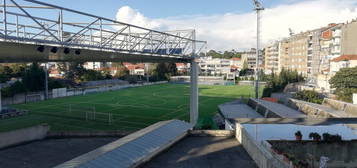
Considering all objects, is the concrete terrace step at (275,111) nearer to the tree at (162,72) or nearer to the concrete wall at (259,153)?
the concrete wall at (259,153)

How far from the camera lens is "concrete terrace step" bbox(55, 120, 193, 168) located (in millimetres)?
8109

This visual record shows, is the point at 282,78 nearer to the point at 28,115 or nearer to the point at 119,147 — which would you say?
the point at 28,115

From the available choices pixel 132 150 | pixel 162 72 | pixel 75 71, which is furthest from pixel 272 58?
pixel 132 150

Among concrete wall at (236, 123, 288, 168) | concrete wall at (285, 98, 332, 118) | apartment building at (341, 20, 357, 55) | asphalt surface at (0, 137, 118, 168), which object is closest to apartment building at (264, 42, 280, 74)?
apartment building at (341, 20, 357, 55)

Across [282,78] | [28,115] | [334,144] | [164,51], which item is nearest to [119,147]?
[334,144]

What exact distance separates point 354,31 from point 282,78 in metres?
18.4

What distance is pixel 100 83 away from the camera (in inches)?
2741

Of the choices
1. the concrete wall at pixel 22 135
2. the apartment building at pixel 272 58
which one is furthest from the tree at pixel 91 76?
the apartment building at pixel 272 58

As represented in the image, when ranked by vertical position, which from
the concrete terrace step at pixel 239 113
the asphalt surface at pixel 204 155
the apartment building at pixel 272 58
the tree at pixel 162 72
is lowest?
the concrete terrace step at pixel 239 113

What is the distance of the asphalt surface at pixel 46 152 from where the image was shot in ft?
36.8

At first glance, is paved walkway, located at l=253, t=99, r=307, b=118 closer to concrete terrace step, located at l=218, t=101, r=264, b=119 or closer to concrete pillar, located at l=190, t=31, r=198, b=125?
concrete terrace step, located at l=218, t=101, r=264, b=119

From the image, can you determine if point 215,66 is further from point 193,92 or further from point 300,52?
point 193,92

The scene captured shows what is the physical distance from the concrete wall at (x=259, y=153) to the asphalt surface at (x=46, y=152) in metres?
7.15

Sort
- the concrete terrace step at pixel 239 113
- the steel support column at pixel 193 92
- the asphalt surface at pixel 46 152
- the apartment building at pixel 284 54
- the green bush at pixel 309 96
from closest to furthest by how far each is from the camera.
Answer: the asphalt surface at pixel 46 152 → the steel support column at pixel 193 92 → the concrete terrace step at pixel 239 113 → the green bush at pixel 309 96 → the apartment building at pixel 284 54
